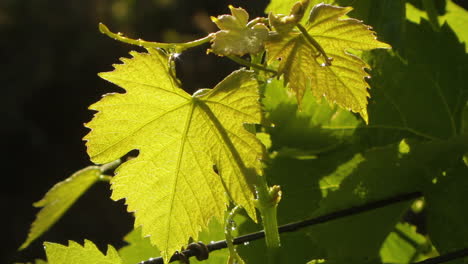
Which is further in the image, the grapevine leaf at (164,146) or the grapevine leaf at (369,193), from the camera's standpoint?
the grapevine leaf at (369,193)

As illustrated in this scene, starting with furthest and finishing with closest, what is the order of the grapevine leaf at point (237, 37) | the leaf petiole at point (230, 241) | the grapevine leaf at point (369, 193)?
the grapevine leaf at point (369, 193)
the leaf petiole at point (230, 241)
the grapevine leaf at point (237, 37)

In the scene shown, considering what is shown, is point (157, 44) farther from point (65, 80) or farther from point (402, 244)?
point (65, 80)

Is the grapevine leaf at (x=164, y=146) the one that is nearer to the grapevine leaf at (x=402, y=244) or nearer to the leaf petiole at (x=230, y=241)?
the leaf petiole at (x=230, y=241)

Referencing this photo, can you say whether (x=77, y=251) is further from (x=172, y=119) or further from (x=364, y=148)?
(x=364, y=148)

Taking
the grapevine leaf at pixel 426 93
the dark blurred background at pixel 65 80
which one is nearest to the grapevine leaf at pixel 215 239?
the grapevine leaf at pixel 426 93

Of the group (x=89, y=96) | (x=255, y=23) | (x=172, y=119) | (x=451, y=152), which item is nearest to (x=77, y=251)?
(x=172, y=119)
